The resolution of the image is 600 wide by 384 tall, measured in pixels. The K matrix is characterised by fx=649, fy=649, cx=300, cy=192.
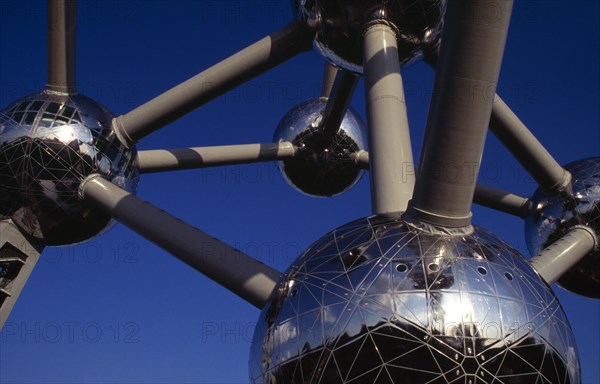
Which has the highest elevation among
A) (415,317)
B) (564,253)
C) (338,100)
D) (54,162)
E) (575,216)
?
(338,100)

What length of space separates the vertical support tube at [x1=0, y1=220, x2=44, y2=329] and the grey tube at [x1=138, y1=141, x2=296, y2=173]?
6.58 feet

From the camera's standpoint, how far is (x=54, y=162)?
7.97 meters

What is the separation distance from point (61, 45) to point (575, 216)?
8381mm

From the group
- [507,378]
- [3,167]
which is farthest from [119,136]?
[507,378]

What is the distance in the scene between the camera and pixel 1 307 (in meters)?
8.17

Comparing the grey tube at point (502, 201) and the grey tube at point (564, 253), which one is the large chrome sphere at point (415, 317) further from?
the grey tube at point (502, 201)

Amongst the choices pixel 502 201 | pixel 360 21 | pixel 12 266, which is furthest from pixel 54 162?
pixel 502 201

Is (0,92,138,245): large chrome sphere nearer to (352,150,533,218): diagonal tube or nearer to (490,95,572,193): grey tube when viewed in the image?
(490,95,572,193): grey tube

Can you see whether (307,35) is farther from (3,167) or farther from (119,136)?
(3,167)

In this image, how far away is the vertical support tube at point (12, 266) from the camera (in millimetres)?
8125

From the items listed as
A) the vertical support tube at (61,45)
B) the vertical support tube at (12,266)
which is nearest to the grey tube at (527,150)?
the vertical support tube at (61,45)

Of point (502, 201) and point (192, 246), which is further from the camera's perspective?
point (502, 201)

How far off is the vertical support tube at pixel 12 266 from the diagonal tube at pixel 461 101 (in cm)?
553

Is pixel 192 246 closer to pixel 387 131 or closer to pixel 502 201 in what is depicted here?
pixel 387 131
